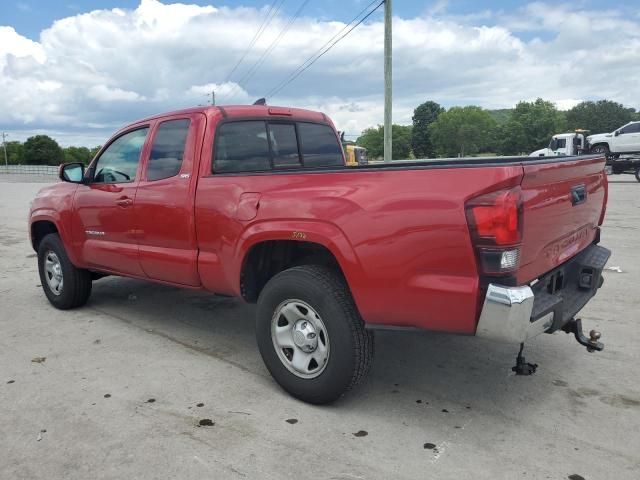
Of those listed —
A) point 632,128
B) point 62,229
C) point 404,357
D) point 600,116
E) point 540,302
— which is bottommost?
point 404,357

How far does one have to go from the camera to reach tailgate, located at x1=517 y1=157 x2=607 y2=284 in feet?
9.18

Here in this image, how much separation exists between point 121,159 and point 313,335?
8.97 feet

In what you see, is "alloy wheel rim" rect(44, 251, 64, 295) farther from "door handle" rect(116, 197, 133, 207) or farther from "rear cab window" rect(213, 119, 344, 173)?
"rear cab window" rect(213, 119, 344, 173)

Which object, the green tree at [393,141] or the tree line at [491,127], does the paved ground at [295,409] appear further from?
the green tree at [393,141]

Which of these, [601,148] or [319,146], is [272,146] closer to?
[319,146]

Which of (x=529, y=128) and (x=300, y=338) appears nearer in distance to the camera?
(x=300, y=338)

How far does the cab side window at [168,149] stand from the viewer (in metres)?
4.33

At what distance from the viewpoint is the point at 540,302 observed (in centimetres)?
298

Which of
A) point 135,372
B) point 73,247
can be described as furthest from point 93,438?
point 73,247

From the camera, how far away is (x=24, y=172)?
6631cm

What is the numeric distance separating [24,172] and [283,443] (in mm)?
73130

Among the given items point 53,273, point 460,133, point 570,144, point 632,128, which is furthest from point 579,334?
→ point 460,133

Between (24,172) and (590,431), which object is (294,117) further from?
(24,172)

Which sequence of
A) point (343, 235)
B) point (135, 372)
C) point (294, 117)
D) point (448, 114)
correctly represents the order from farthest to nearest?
point (448, 114), point (294, 117), point (135, 372), point (343, 235)
